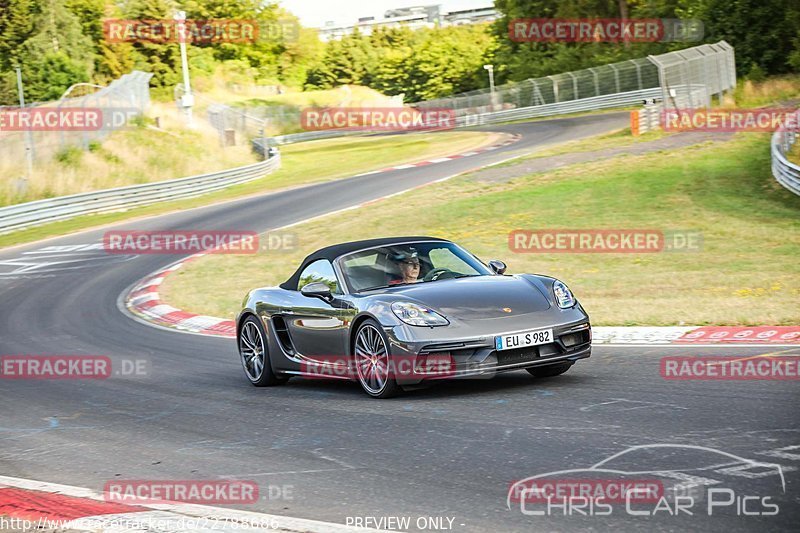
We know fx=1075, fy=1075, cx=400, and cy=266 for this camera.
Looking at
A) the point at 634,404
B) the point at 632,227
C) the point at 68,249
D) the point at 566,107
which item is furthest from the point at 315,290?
the point at 566,107

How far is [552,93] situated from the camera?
63.1 meters

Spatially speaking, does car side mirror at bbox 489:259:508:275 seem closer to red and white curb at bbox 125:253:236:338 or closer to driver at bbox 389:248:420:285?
driver at bbox 389:248:420:285

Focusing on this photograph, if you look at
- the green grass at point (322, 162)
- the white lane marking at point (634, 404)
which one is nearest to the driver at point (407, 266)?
the white lane marking at point (634, 404)

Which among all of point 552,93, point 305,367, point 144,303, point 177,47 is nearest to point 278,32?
point 177,47

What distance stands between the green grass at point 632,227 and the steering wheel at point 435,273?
315 centimetres

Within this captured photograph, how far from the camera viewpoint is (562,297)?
861cm

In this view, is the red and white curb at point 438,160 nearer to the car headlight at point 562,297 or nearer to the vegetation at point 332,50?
the vegetation at point 332,50

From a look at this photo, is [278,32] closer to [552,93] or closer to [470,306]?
[552,93]

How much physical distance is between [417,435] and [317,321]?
265 centimetres

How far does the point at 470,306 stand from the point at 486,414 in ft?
3.83

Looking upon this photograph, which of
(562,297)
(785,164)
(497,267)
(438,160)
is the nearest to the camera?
(562,297)

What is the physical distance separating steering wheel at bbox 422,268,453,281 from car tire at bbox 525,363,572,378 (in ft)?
3.70

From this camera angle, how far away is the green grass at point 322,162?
30484 millimetres

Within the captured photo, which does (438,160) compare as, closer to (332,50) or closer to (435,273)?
A: (435,273)
